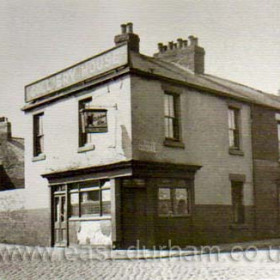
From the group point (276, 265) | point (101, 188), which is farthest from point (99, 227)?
point (276, 265)

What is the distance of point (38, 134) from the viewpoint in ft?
66.9

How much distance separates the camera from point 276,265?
11.5 metres

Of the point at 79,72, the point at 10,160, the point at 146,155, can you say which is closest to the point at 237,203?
the point at 146,155

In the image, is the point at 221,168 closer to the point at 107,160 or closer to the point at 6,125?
the point at 107,160

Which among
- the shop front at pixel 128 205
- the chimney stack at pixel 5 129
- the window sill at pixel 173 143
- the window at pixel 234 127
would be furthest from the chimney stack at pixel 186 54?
the chimney stack at pixel 5 129

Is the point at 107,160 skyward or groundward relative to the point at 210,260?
skyward

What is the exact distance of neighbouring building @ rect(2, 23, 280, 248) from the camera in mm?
16266

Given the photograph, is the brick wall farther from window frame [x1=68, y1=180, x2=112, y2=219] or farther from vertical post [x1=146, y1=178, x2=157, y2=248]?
window frame [x1=68, y1=180, x2=112, y2=219]

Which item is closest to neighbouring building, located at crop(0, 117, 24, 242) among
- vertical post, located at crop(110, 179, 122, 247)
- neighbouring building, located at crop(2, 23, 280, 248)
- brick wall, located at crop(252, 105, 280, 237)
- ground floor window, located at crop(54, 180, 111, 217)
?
neighbouring building, located at crop(2, 23, 280, 248)

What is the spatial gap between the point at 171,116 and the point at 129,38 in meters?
3.13

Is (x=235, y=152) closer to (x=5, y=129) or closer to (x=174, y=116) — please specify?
(x=174, y=116)

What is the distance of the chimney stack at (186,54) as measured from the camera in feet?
69.4

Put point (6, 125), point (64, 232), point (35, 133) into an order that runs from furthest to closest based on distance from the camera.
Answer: point (6, 125)
point (35, 133)
point (64, 232)

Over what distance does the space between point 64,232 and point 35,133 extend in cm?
448
